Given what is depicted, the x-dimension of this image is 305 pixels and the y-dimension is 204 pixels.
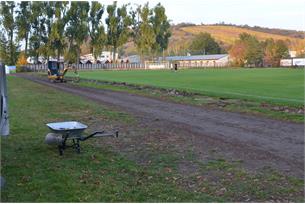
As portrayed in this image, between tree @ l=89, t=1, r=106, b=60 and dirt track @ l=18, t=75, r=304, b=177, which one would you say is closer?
dirt track @ l=18, t=75, r=304, b=177

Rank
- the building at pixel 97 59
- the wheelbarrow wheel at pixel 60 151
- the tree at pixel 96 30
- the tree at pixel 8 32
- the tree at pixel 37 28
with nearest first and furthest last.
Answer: the wheelbarrow wheel at pixel 60 151 → the tree at pixel 8 32 → the tree at pixel 37 28 → the tree at pixel 96 30 → the building at pixel 97 59

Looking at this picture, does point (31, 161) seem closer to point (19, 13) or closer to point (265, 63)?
point (19, 13)

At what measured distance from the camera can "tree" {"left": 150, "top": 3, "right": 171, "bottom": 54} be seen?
123875 mm

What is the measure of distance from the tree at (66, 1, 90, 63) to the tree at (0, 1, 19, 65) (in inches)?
508

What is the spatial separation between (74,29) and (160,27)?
88.2ft

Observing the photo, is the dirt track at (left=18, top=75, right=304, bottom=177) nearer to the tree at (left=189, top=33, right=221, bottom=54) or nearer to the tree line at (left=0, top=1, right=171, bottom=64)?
the tree line at (left=0, top=1, right=171, bottom=64)

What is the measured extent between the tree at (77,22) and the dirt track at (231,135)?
90358 millimetres

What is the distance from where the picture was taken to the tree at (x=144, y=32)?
122938 millimetres

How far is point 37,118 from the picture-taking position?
1634 centimetres

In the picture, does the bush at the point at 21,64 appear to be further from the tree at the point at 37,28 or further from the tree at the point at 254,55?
the tree at the point at 254,55

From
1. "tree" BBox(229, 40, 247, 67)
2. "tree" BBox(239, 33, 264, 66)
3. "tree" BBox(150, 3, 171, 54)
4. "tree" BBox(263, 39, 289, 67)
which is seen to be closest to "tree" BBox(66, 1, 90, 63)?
"tree" BBox(150, 3, 171, 54)

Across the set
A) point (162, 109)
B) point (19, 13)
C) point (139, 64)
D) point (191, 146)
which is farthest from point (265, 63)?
point (191, 146)

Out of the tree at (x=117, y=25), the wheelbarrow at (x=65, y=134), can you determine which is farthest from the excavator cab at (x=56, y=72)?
the tree at (x=117, y=25)

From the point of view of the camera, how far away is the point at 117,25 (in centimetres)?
12119
